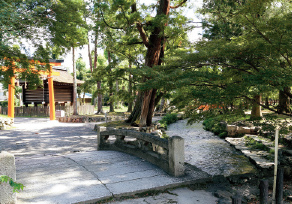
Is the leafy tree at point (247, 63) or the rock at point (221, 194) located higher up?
the leafy tree at point (247, 63)

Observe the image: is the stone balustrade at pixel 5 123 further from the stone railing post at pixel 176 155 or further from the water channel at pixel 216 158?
the stone railing post at pixel 176 155

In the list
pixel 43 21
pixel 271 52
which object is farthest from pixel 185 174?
pixel 43 21

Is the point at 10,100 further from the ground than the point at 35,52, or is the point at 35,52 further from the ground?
the point at 35,52

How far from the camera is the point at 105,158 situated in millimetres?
7168

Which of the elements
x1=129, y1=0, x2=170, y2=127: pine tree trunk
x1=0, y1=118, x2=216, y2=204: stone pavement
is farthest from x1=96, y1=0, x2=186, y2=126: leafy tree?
x1=0, y1=118, x2=216, y2=204: stone pavement

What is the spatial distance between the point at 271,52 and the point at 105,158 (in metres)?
5.30

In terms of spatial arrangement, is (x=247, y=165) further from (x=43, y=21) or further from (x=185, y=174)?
(x=43, y=21)

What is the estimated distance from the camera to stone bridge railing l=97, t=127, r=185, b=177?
5594mm

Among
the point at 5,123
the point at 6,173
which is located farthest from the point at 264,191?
the point at 5,123

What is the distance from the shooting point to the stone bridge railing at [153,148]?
5.59 metres

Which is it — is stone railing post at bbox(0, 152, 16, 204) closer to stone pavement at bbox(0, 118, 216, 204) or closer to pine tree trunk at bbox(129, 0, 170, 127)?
stone pavement at bbox(0, 118, 216, 204)

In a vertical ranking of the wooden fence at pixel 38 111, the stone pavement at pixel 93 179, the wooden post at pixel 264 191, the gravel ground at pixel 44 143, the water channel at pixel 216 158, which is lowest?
the water channel at pixel 216 158

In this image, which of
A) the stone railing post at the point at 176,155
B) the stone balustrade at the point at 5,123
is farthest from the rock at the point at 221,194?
the stone balustrade at the point at 5,123

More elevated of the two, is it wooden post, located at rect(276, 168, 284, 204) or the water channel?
wooden post, located at rect(276, 168, 284, 204)
